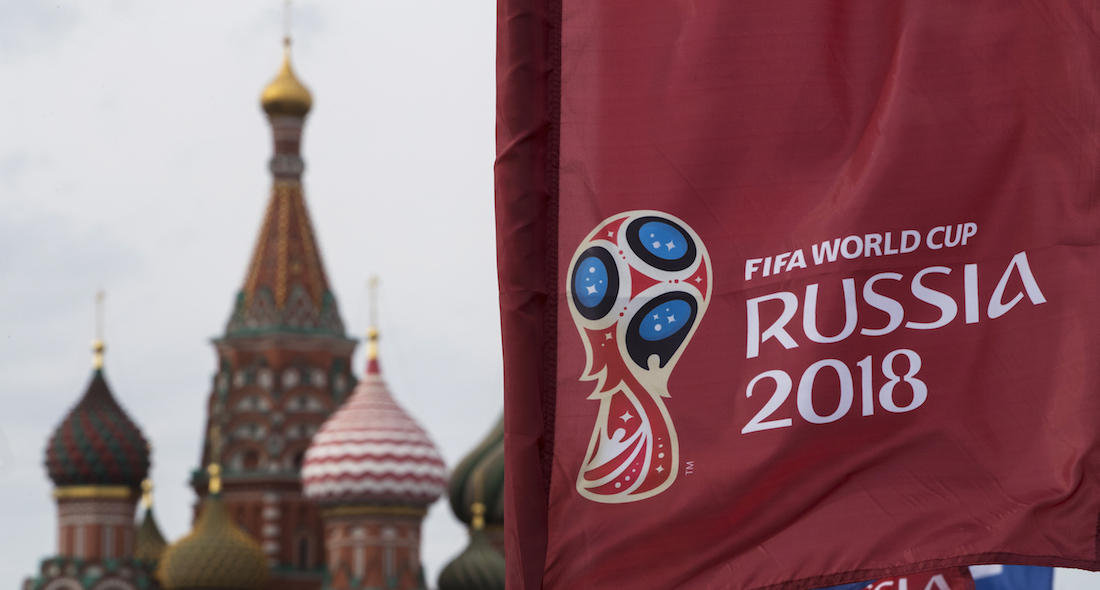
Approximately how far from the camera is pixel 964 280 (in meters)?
4.47

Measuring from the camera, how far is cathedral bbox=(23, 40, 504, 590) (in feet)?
172

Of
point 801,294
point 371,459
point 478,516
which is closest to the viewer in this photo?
point 801,294

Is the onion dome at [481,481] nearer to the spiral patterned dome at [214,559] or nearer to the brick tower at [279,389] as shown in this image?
the brick tower at [279,389]

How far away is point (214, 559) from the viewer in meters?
52.2

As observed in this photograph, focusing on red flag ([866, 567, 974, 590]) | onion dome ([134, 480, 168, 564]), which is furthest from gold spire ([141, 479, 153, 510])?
red flag ([866, 567, 974, 590])

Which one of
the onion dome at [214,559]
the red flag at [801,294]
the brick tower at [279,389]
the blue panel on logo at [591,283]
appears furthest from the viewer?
the brick tower at [279,389]

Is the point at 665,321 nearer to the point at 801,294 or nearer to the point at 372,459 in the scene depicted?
the point at 801,294

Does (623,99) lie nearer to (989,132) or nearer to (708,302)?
(708,302)

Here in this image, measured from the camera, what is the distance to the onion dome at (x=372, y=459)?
51.9 metres

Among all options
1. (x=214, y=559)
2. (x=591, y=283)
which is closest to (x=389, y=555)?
(x=214, y=559)

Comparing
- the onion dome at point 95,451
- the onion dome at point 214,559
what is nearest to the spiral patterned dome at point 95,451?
the onion dome at point 95,451

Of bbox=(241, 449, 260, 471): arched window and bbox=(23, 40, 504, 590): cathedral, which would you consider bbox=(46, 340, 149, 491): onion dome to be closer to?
bbox=(23, 40, 504, 590): cathedral

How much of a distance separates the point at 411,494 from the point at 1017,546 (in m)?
48.9

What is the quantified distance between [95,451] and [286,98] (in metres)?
10.9
